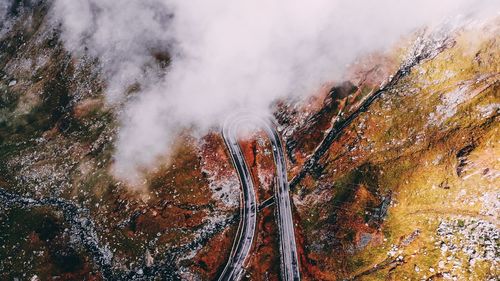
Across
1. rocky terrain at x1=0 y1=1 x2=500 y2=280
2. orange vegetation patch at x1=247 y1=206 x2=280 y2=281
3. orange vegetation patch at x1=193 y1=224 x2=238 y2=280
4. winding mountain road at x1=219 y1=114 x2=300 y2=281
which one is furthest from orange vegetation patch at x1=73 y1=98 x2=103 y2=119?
orange vegetation patch at x1=247 y1=206 x2=280 y2=281

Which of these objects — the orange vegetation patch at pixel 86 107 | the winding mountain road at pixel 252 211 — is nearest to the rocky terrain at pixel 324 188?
the orange vegetation patch at pixel 86 107

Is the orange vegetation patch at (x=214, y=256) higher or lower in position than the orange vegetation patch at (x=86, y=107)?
lower

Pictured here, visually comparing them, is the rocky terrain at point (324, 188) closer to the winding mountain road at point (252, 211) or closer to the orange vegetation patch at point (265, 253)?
the orange vegetation patch at point (265, 253)

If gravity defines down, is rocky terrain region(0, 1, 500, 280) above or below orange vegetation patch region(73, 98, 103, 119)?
below

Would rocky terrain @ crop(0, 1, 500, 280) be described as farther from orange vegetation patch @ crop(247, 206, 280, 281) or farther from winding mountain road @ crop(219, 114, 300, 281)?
winding mountain road @ crop(219, 114, 300, 281)

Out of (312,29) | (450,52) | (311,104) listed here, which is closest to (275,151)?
(311,104)

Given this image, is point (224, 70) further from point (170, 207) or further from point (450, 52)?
point (450, 52)

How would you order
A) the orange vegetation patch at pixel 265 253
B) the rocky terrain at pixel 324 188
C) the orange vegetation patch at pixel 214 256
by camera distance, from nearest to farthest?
the rocky terrain at pixel 324 188
the orange vegetation patch at pixel 265 253
the orange vegetation patch at pixel 214 256
